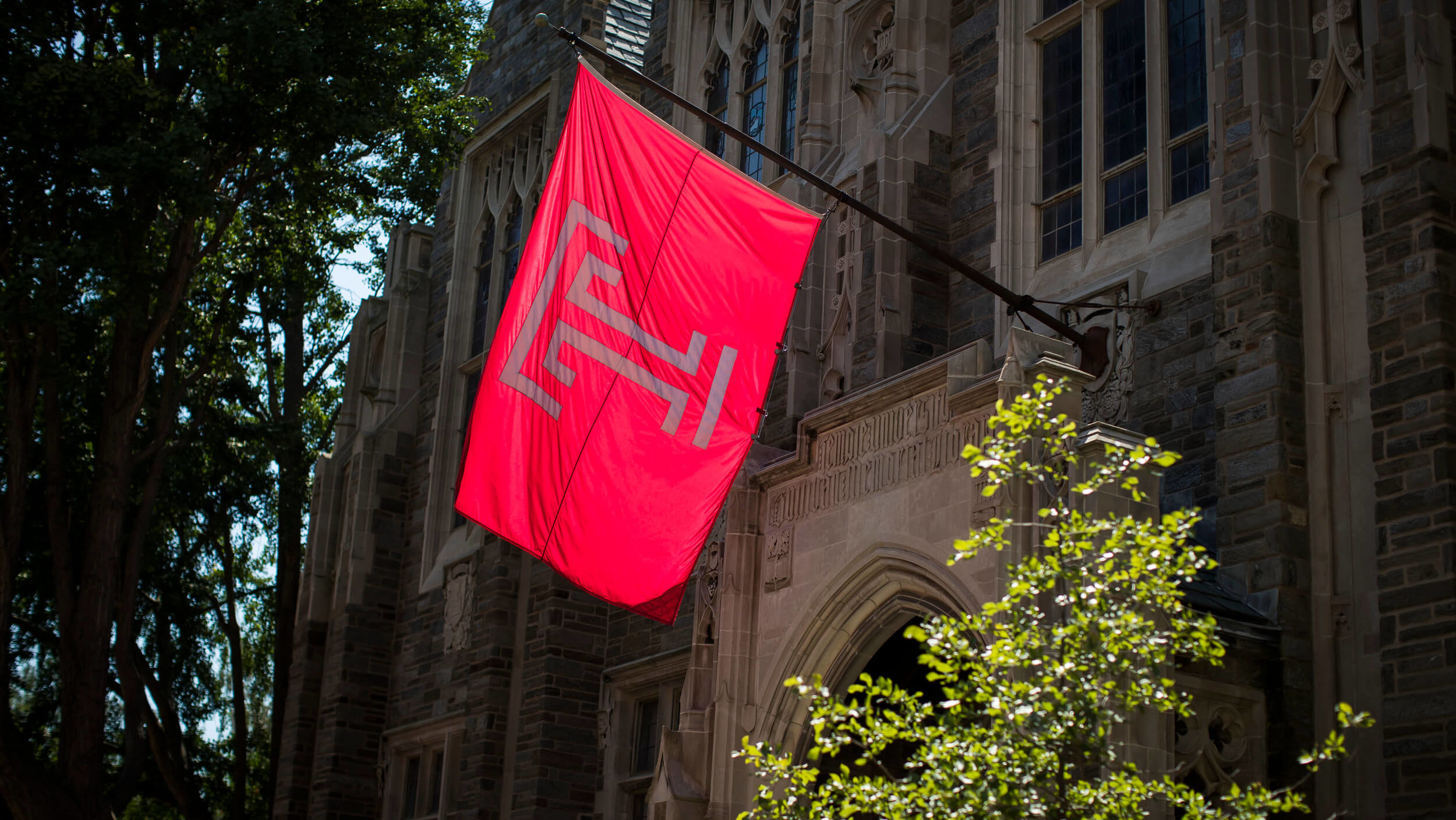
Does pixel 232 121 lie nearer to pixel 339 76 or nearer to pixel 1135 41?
pixel 339 76

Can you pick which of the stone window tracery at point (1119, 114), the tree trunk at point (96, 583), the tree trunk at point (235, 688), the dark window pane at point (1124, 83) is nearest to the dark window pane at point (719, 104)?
the stone window tracery at point (1119, 114)

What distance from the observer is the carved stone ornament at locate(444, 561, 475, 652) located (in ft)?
61.7

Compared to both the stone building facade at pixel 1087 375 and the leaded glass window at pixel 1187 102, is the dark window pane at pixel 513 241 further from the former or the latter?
the leaded glass window at pixel 1187 102

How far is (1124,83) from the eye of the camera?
40.8ft

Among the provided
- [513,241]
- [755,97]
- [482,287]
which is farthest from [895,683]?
[482,287]

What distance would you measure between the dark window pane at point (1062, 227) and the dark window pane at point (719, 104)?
5.51 metres

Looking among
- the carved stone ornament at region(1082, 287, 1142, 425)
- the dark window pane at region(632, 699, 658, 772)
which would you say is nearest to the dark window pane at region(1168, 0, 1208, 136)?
the carved stone ornament at region(1082, 287, 1142, 425)

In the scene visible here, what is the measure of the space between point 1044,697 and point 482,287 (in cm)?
1576

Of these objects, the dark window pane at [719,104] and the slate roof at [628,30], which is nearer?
the dark window pane at [719,104]

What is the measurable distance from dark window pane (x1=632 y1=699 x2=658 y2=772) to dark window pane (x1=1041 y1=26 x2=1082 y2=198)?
6754 millimetres

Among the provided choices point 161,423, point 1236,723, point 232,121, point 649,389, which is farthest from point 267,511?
point 1236,723

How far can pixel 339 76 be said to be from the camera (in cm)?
1750

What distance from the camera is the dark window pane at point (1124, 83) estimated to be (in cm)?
1219

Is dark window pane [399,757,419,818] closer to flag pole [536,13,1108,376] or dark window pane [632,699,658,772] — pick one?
dark window pane [632,699,658,772]
